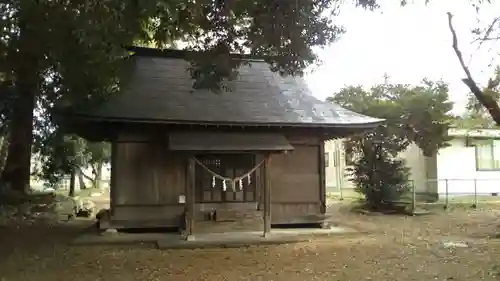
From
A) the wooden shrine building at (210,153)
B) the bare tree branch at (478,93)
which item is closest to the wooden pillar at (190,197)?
the wooden shrine building at (210,153)

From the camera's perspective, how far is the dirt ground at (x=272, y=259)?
26.8ft

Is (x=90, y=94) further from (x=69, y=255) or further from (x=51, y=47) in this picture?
(x=69, y=255)

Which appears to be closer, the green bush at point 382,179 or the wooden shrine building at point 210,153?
the wooden shrine building at point 210,153

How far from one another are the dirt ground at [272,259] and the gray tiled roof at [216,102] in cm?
312

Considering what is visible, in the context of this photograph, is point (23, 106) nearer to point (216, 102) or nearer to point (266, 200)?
point (216, 102)

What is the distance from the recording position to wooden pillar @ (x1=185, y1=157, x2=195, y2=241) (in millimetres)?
11504

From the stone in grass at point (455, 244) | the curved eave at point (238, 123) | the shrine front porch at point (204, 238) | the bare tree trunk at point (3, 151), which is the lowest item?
the stone in grass at point (455, 244)

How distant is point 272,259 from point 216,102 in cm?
500

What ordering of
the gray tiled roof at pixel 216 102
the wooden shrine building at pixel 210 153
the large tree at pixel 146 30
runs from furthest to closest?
the gray tiled roof at pixel 216 102
the wooden shrine building at pixel 210 153
the large tree at pixel 146 30

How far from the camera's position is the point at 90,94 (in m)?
11.1

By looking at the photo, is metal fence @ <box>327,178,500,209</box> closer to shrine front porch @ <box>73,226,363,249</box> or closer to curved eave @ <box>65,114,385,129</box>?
curved eave @ <box>65,114,385,129</box>

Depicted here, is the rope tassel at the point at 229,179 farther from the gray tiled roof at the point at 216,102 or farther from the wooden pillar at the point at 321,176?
the wooden pillar at the point at 321,176

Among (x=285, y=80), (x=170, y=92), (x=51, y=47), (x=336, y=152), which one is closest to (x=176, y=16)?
(x=51, y=47)

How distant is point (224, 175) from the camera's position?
500 inches
